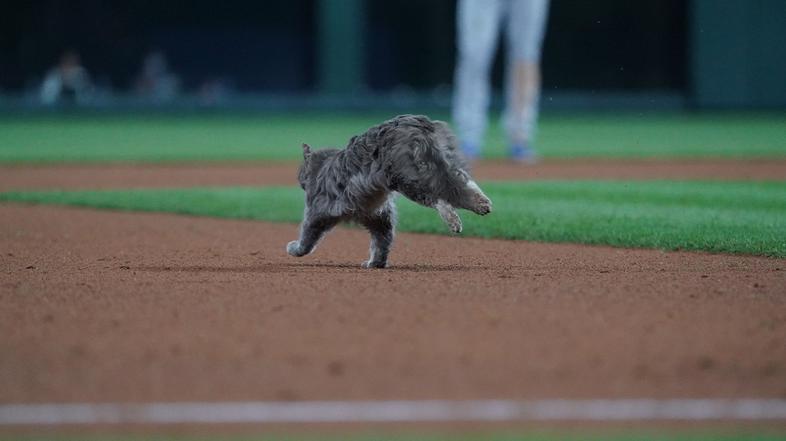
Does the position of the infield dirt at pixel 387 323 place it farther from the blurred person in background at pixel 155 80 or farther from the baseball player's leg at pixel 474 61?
the blurred person in background at pixel 155 80

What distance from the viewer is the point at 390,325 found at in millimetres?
5379

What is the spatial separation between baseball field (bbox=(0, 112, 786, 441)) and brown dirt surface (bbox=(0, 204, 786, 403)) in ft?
0.06

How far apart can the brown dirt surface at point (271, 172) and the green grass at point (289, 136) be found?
0.98 meters

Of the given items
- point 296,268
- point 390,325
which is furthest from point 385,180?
point 390,325

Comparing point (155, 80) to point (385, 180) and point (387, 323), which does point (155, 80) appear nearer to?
point (385, 180)

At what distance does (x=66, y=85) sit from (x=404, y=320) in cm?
2450

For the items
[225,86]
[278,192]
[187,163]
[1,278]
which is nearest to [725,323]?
[1,278]

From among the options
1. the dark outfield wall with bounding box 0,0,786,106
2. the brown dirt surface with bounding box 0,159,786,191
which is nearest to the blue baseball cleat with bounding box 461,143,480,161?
the brown dirt surface with bounding box 0,159,786,191

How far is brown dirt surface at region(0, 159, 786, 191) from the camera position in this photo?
14.3 m

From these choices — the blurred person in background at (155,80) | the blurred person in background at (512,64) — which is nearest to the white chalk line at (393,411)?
the blurred person in background at (512,64)

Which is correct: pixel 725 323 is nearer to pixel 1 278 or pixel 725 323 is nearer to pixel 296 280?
pixel 296 280

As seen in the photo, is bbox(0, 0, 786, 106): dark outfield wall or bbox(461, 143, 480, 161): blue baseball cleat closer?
bbox(461, 143, 480, 161): blue baseball cleat

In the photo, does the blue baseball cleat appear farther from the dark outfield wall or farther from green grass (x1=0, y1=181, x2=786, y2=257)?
the dark outfield wall

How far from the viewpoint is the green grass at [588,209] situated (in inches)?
348
